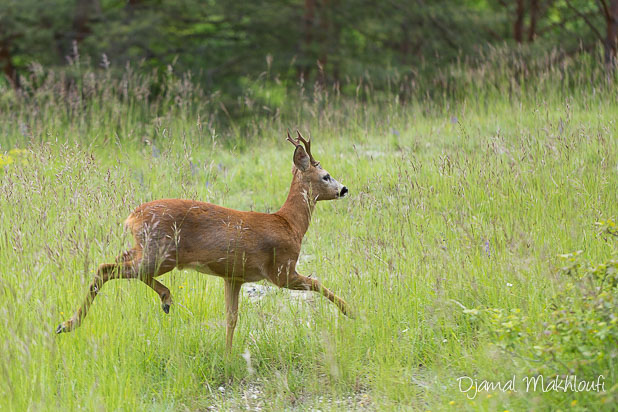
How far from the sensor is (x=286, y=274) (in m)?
4.82

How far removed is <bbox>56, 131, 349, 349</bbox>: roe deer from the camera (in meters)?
4.35

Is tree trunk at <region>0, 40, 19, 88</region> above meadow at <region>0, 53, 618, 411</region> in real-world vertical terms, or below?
below

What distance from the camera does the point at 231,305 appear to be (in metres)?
4.75

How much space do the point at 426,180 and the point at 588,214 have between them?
1872 mm

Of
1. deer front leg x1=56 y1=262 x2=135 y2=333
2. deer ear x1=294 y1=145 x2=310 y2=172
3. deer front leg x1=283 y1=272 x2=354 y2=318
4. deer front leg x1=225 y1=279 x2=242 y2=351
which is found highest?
deer ear x1=294 y1=145 x2=310 y2=172

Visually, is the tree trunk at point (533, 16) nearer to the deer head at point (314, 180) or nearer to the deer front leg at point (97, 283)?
the deer head at point (314, 180)

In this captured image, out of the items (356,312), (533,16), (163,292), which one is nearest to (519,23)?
(533,16)

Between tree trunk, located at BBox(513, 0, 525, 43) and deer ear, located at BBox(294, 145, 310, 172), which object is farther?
tree trunk, located at BBox(513, 0, 525, 43)

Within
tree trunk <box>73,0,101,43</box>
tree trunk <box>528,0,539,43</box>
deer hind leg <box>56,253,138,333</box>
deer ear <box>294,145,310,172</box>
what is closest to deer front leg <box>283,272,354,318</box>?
deer ear <box>294,145,310,172</box>

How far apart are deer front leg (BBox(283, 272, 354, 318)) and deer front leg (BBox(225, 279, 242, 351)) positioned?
1.10 ft

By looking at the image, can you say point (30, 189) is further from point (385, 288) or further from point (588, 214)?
point (588, 214)

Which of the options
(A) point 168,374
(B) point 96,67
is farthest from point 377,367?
(B) point 96,67

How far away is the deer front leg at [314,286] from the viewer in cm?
462

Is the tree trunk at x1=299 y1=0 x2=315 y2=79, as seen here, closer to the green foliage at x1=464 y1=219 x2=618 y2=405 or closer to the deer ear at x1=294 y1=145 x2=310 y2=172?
the deer ear at x1=294 y1=145 x2=310 y2=172
